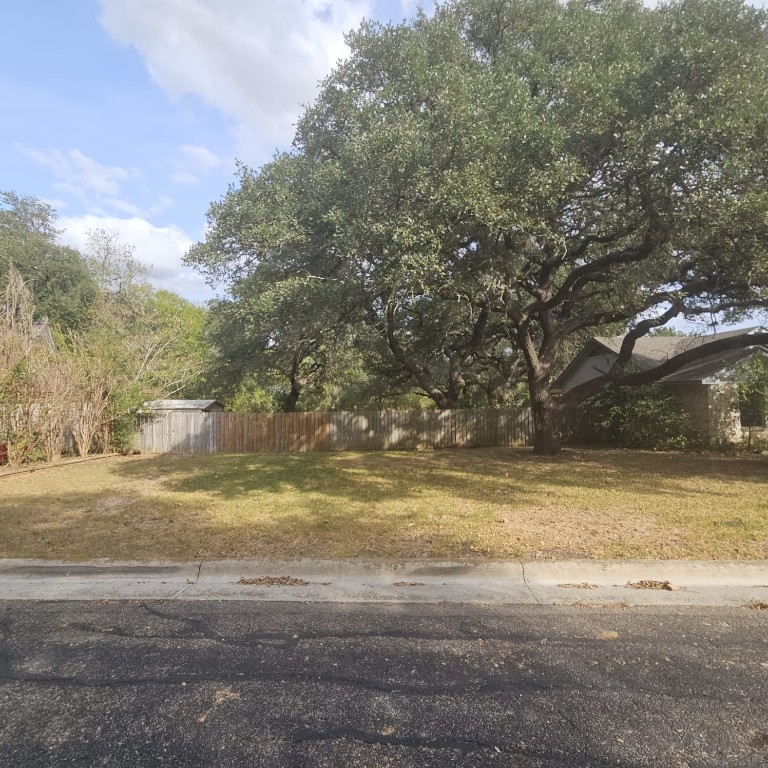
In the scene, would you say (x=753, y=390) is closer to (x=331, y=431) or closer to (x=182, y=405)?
(x=331, y=431)

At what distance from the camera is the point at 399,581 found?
17.3 ft

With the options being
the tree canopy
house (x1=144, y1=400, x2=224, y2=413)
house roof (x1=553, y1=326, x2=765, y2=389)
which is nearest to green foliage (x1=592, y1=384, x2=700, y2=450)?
house roof (x1=553, y1=326, x2=765, y2=389)

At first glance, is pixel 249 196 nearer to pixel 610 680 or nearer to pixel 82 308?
pixel 610 680

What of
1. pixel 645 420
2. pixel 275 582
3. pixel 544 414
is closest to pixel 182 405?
pixel 544 414

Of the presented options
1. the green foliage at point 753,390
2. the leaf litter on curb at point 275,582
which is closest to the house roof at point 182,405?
the leaf litter on curb at point 275,582

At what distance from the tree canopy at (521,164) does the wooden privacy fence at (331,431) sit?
7.88 m

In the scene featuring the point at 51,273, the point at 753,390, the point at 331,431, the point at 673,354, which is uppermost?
the point at 51,273

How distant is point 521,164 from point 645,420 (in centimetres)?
1201

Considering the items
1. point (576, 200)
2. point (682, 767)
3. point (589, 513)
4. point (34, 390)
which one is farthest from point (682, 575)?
point (34, 390)

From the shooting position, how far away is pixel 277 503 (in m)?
8.87

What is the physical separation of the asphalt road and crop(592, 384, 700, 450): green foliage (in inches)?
549

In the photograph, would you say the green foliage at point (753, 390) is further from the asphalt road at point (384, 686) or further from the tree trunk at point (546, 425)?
the asphalt road at point (384, 686)

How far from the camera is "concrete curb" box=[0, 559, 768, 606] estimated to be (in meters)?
4.91

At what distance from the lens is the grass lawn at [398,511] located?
20.0ft
